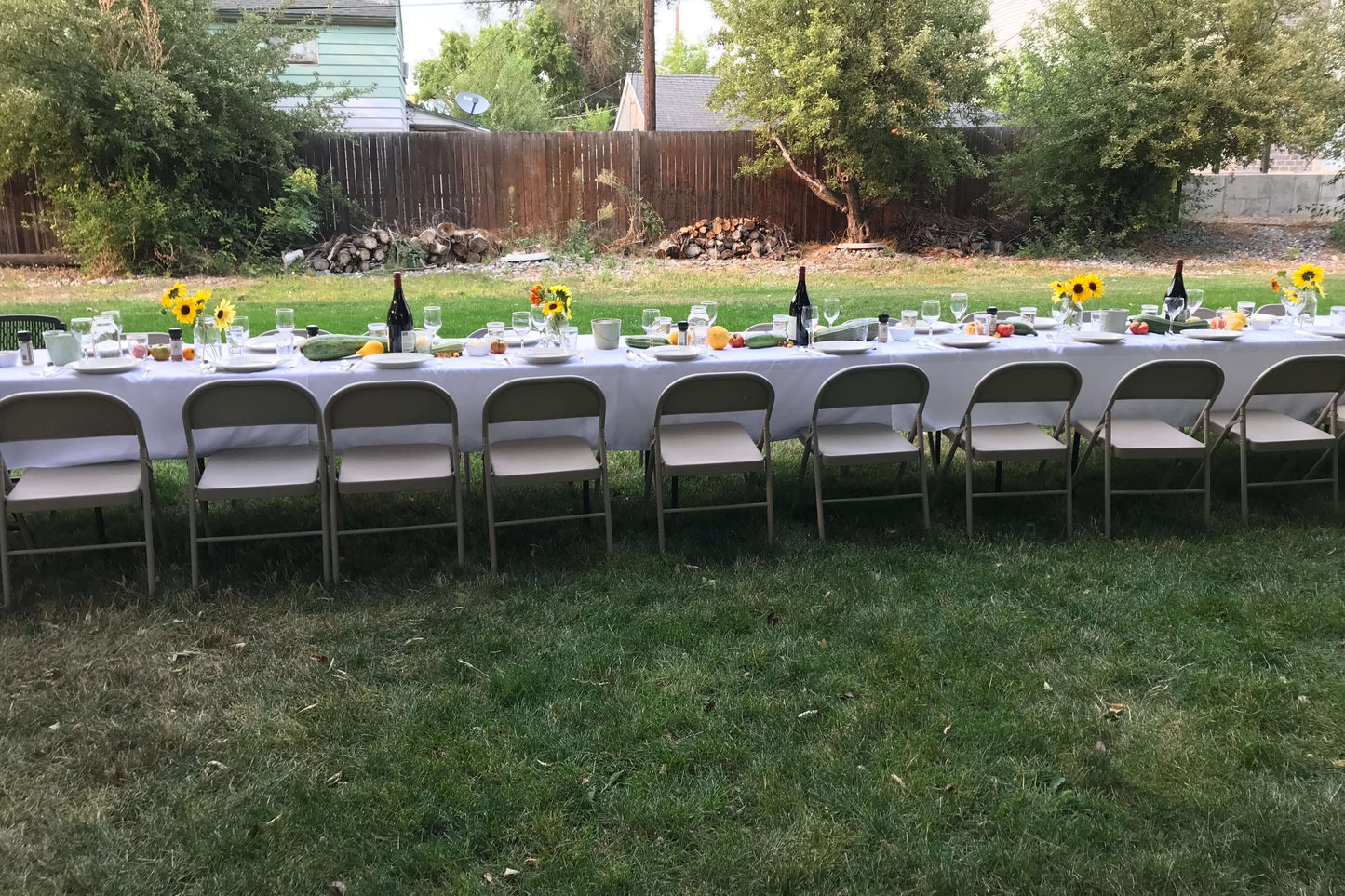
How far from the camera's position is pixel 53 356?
13.7 ft

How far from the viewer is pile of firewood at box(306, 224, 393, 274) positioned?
14539 millimetres

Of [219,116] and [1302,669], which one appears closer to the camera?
[1302,669]

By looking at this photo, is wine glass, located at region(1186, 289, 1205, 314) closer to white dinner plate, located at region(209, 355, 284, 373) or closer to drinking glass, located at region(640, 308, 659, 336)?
drinking glass, located at region(640, 308, 659, 336)

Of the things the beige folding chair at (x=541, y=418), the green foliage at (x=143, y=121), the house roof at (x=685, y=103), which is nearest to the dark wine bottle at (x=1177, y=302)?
the beige folding chair at (x=541, y=418)

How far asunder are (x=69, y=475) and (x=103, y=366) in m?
0.46

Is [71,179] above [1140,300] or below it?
above

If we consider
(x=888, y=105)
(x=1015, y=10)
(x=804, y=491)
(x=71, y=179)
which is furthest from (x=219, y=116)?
(x=1015, y=10)

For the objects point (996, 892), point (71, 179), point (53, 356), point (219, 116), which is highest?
point (219, 116)

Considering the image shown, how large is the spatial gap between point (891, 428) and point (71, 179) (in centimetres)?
1299

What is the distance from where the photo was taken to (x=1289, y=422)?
15.9ft

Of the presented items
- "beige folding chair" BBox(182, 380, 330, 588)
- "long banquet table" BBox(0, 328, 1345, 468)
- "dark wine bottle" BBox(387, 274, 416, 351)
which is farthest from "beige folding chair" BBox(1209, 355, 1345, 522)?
"beige folding chair" BBox(182, 380, 330, 588)

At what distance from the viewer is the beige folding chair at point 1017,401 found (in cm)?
426

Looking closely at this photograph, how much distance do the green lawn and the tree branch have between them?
13.2 metres

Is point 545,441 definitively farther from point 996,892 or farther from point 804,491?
point 996,892
